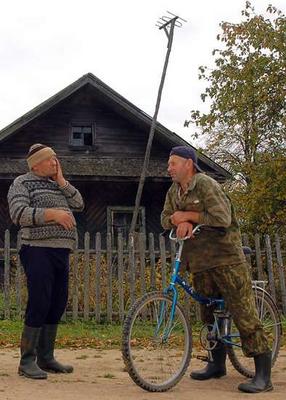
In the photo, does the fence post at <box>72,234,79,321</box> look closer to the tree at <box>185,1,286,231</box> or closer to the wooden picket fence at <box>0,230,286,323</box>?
the wooden picket fence at <box>0,230,286,323</box>

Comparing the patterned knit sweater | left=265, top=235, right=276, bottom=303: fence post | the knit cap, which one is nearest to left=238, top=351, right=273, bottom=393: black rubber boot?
the patterned knit sweater

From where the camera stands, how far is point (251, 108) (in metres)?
16.1

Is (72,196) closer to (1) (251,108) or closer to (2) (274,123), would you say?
(1) (251,108)

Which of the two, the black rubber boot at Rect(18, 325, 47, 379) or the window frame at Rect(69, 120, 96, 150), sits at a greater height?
the window frame at Rect(69, 120, 96, 150)

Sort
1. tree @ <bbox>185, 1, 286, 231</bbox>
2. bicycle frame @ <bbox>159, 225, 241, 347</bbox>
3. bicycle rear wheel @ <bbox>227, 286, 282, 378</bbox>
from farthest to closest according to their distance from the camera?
tree @ <bbox>185, 1, 286, 231</bbox>, bicycle rear wheel @ <bbox>227, 286, 282, 378</bbox>, bicycle frame @ <bbox>159, 225, 241, 347</bbox>

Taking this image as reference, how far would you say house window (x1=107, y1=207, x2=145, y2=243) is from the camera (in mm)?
18844

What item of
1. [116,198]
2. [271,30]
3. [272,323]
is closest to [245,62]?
[271,30]

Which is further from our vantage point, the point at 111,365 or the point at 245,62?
the point at 245,62

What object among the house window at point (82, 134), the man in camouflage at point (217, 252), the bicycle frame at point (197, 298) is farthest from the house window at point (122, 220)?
the man in camouflage at point (217, 252)

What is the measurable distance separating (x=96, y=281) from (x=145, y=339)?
519cm

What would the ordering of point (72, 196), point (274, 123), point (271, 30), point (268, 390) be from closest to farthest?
point (268, 390), point (72, 196), point (271, 30), point (274, 123)

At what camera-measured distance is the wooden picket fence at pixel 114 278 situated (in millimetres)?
9609

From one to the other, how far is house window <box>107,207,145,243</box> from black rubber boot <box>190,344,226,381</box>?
45.9 feet

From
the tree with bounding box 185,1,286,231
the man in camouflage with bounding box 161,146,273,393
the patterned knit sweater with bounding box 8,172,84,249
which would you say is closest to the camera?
the man in camouflage with bounding box 161,146,273,393
